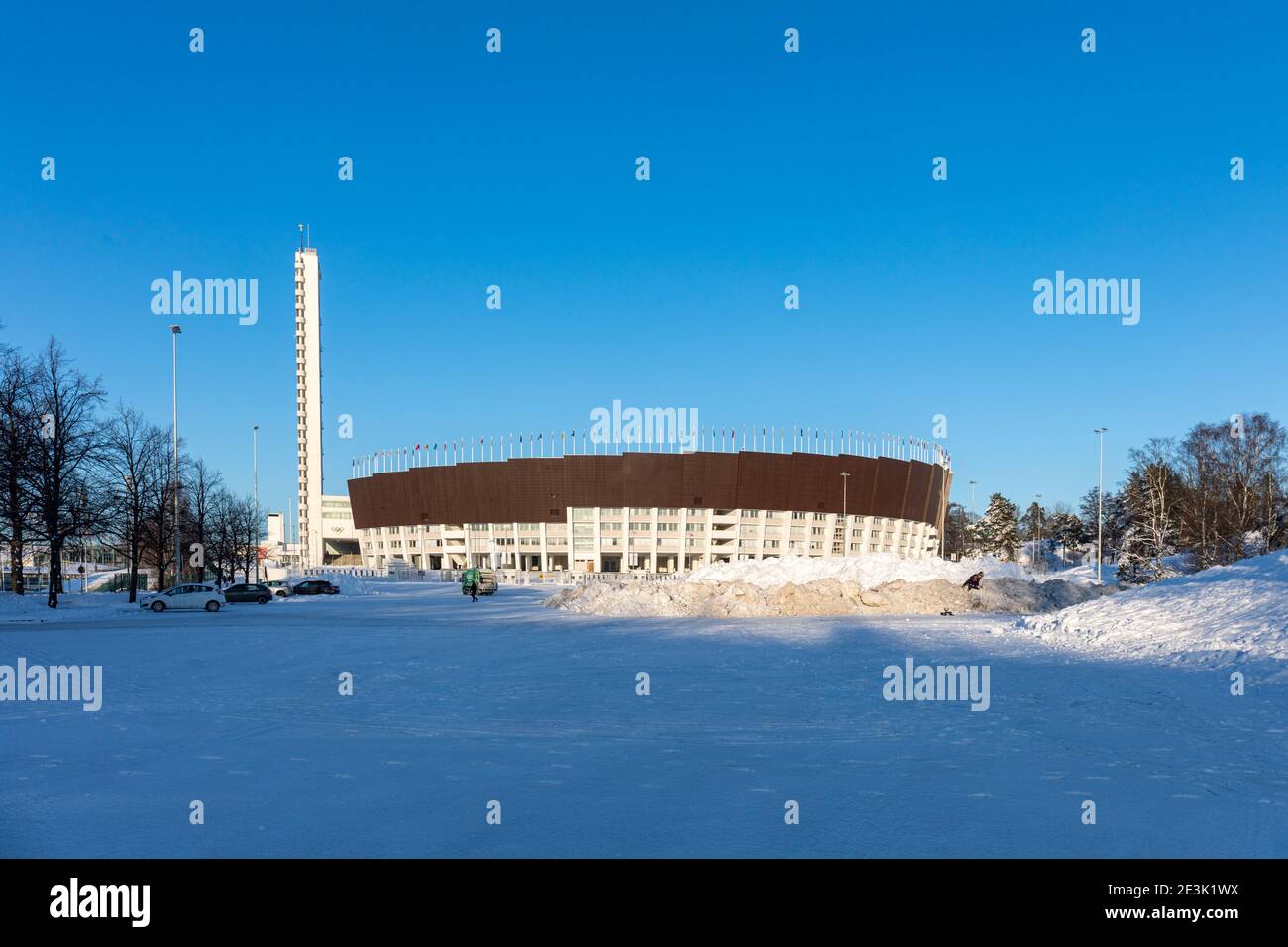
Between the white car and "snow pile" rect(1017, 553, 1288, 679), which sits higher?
"snow pile" rect(1017, 553, 1288, 679)

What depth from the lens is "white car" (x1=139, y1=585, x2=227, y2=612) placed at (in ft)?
144

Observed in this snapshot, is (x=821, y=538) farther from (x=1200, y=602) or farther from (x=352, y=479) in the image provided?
(x=1200, y=602)

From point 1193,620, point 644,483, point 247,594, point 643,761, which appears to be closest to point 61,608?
point 247,594

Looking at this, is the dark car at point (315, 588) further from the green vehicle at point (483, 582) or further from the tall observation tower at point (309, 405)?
the tall observation tower at point (309, 405)

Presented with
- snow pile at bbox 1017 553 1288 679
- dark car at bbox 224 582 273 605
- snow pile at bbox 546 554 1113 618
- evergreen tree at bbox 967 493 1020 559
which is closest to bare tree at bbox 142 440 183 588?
dark car at bbox 224 582 273 605

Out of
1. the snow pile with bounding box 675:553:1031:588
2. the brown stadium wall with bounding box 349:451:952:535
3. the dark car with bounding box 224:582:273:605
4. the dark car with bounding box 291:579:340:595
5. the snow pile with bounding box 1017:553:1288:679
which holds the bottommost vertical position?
the dark car with bounding box 291:579:340:595

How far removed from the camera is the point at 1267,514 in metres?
58.8

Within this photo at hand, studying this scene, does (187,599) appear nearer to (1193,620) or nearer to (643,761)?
(643,761)

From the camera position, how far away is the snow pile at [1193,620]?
18.9m

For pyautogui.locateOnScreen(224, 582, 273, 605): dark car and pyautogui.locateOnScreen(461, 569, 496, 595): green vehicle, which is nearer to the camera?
pyautogui.locateOnScreen(224, 582, 273, 605): dark car

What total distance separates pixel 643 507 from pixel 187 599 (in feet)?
222

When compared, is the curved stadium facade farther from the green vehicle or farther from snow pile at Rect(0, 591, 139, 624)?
snow pile at Rect(0, 591, 139, 624)

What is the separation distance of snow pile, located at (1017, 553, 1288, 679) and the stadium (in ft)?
251

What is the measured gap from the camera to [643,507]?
354ft
